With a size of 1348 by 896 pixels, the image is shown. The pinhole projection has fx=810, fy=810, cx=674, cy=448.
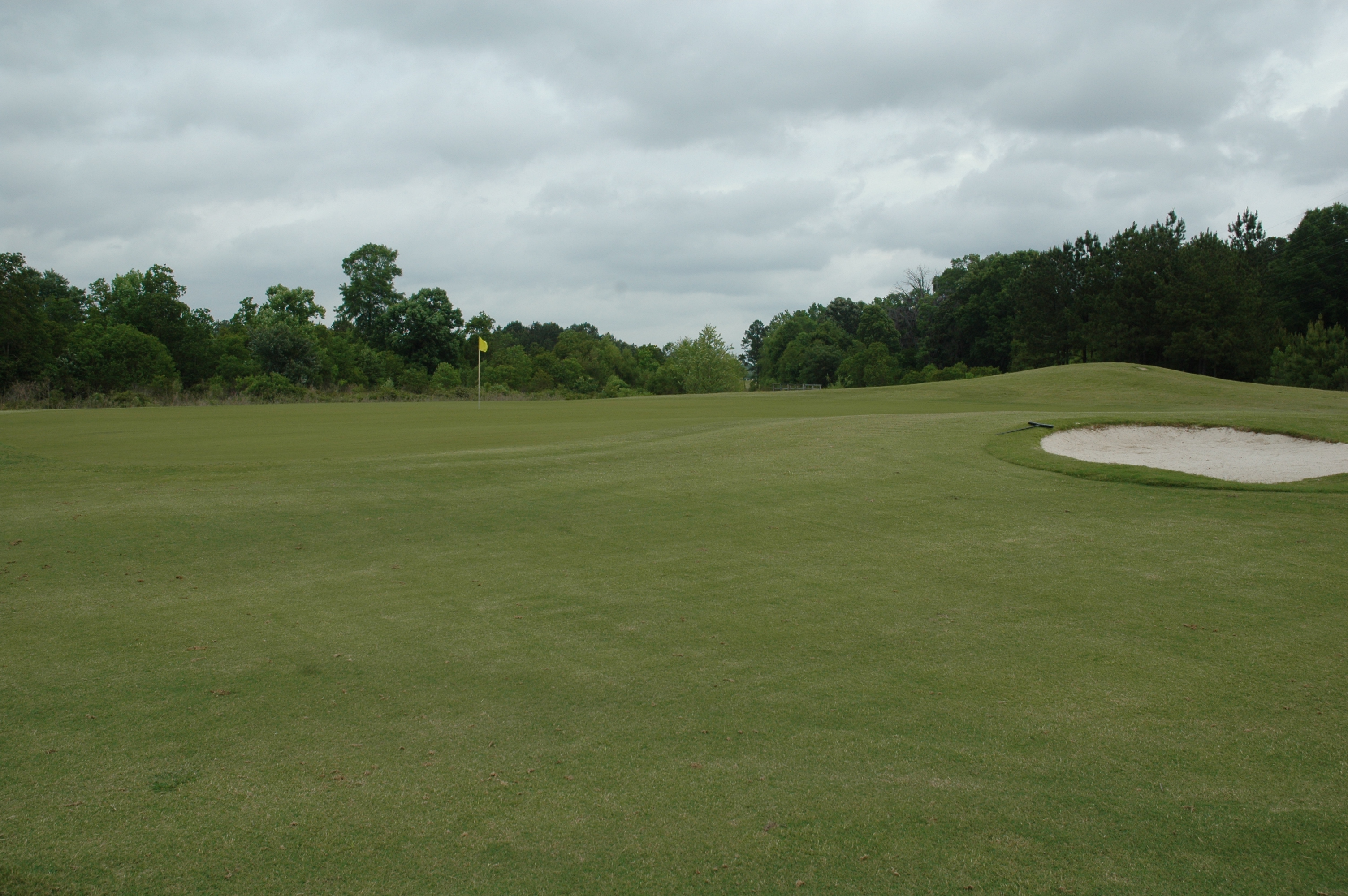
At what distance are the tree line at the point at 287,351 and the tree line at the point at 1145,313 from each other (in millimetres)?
22808

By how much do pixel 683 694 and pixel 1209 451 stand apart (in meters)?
11.9

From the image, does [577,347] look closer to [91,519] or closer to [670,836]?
[91,519]

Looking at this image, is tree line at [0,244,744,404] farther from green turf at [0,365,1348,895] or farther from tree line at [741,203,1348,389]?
green turf at [0,365,1348,895]

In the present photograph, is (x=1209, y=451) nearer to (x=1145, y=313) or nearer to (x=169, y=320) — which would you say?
(x=1145, y=313)

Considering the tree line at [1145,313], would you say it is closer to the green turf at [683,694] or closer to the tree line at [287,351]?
the tree line at [287,351]

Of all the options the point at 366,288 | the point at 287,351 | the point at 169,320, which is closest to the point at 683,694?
the point at 287,351

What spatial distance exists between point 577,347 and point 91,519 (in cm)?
8962

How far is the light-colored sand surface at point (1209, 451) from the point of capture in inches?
428

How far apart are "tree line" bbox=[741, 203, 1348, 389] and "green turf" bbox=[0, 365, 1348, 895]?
153ft

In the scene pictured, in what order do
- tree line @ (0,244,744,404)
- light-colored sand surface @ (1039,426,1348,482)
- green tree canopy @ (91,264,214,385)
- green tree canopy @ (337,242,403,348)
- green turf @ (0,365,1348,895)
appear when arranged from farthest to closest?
green tree canopy @ (337,242,403,348)
green tree canopy @ (91,264,214,385)
tree line @ (0,244,744,404)
light-colored sand surface @ (1039,426,1348,482)
green turf @ (0,365,1348,895)

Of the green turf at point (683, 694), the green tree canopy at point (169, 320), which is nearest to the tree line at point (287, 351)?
the green tree canopy at point (169, 320)

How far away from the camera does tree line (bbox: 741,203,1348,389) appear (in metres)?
50.9

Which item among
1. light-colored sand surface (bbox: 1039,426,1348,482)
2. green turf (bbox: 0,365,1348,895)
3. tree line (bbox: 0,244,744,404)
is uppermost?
tree line (bbox: 0,244,744,404)

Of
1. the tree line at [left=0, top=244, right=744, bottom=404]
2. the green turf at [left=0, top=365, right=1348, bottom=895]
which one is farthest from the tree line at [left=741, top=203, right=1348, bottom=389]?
the green turf at [left=0, top=365, right=1348, bottom=895]
